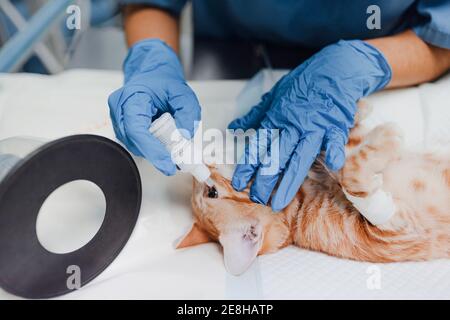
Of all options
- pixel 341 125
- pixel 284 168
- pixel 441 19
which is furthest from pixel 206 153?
pixel 441 19

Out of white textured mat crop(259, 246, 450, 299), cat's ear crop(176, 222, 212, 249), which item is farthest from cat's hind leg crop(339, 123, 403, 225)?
cat's ear crop(176, 222, 212, 249)

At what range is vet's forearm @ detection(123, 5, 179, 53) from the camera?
1.41 metres

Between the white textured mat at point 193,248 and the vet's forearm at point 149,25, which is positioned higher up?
the vet's forearm at point 149,25

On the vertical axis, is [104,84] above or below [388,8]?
below

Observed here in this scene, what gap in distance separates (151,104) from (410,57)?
70 centimetres

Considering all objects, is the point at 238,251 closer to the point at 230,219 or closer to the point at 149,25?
the point at 230,219

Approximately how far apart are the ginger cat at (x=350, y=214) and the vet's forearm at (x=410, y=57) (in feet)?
0.56

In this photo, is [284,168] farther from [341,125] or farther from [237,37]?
[237,37]

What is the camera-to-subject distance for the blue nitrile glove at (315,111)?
969mm

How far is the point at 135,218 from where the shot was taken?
38.7 inches

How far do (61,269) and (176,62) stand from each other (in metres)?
0.67

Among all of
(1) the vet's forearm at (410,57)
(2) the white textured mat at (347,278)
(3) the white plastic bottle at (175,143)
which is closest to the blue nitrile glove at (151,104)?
(3) the white plastic bottle at (175,143)

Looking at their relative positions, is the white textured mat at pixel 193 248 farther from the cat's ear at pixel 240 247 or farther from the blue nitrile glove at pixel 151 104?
the blue nitrile glove at pixel 151 104
